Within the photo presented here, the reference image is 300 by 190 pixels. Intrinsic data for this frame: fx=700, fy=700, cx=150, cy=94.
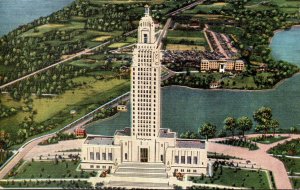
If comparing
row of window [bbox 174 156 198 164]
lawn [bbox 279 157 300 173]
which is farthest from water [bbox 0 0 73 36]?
lawn [bbox 279 157 300 173]

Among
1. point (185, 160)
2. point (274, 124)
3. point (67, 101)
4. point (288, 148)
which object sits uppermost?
point (67, 101)

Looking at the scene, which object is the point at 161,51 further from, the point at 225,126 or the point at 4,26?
the point at 4,26

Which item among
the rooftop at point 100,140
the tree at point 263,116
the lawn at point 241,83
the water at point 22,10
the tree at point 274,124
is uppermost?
the water at point 22,10

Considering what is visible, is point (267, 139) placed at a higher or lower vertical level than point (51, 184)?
higher

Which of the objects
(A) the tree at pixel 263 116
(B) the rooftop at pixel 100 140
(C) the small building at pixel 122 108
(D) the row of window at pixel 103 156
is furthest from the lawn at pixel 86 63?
(A) the tree at pixel 263 116

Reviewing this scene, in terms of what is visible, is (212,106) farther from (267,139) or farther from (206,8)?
(206,8)

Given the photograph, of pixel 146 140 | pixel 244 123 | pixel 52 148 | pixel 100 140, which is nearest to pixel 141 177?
pixel 146 140

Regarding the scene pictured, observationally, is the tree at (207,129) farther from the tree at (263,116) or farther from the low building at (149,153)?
the tree at (263,116)
